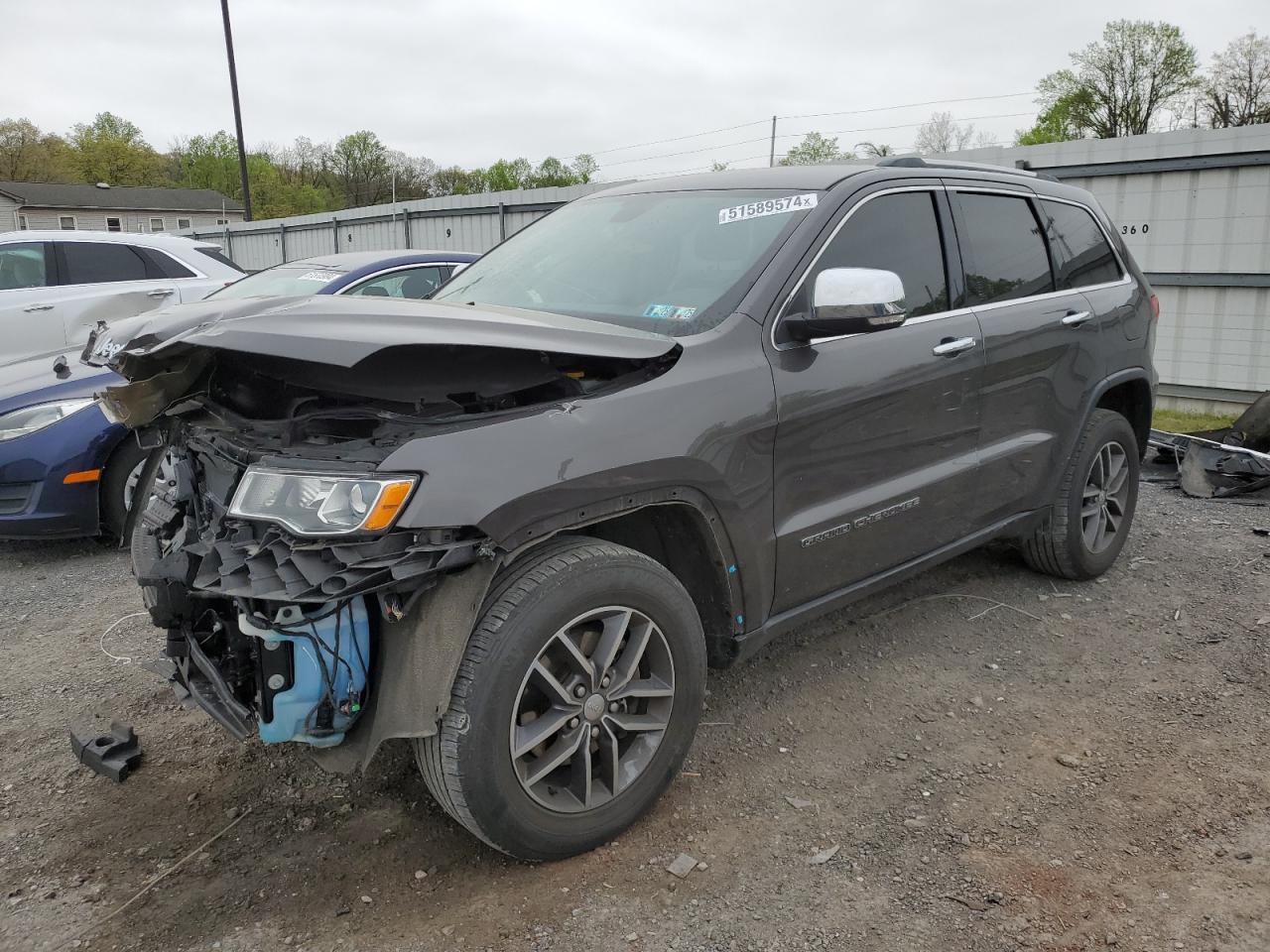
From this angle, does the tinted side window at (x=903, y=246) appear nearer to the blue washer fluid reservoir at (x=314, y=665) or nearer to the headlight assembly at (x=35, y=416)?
the blue washer fluid reservoir at (x=314, y=665)

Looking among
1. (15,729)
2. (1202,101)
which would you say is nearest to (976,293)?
(15,729)

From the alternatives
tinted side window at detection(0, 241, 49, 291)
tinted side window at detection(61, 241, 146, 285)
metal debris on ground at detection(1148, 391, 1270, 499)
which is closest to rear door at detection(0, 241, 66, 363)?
tinted side window at detection(0, 241, 49, 291)

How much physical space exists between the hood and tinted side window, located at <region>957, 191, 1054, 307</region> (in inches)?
164

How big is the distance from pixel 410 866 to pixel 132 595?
2.84m

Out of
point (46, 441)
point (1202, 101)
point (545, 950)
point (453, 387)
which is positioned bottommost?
point (545, 950)

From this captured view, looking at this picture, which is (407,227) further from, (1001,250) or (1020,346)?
(1020,346)

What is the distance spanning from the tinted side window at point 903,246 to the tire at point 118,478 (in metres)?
3.84

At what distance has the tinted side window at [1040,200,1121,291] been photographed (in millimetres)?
4262

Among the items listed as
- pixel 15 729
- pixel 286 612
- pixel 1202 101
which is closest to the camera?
pixel 286 612

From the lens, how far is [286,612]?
225 centimetres

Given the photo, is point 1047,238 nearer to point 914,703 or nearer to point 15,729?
point 914,703

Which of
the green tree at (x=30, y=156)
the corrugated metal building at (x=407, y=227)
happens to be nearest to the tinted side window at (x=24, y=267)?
the corrugated metal building at (x=407, y=227)

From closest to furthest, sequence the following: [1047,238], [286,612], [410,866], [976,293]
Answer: [286,612] → [410,866] → [976,293] → [1047,238]

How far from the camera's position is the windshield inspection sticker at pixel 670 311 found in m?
2.97
